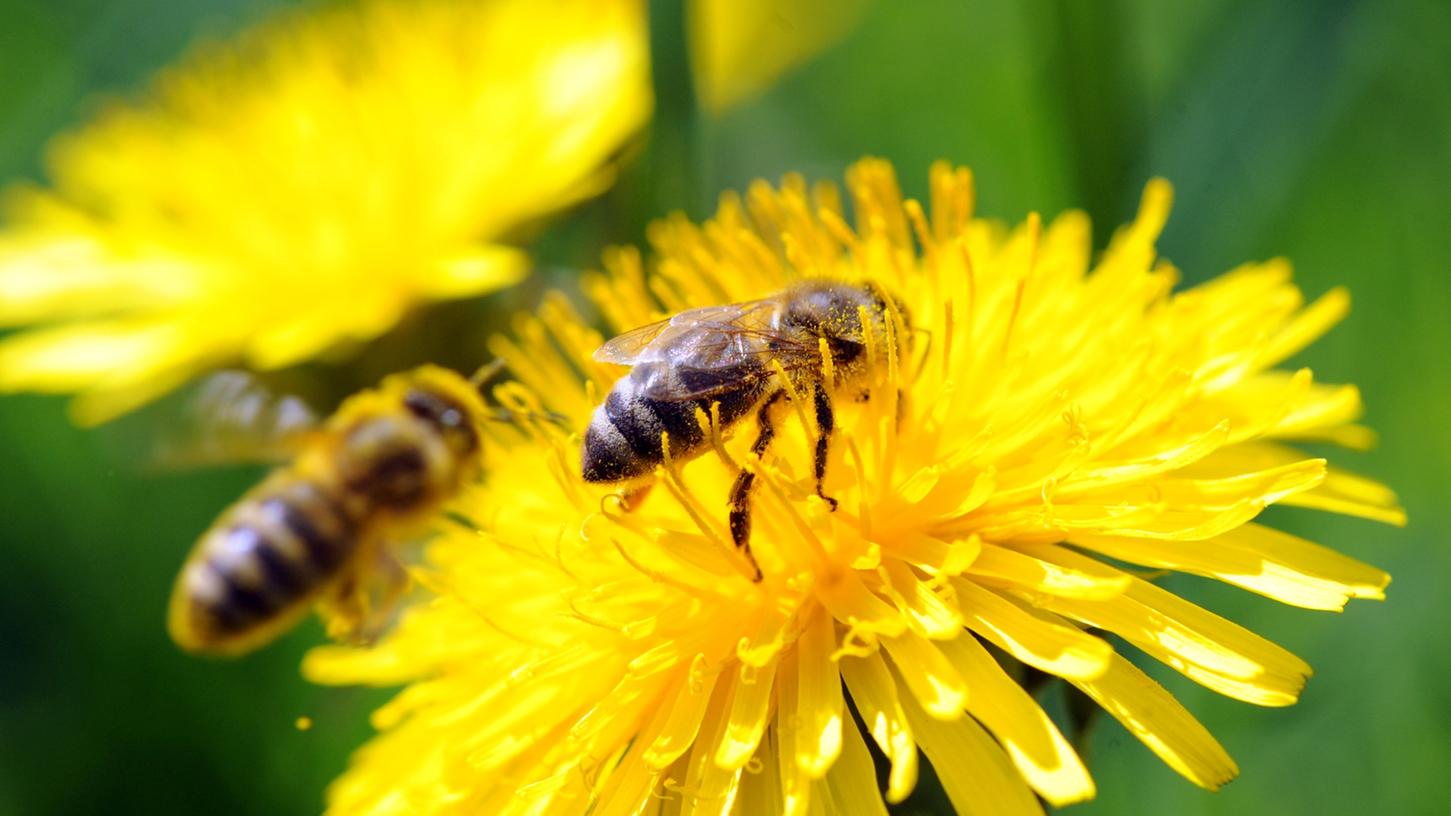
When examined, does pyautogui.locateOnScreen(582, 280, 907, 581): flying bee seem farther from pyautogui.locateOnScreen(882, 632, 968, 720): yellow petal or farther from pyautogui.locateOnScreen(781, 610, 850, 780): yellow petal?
pyautogui.locateOnScreen(882, 632, 968, 720): yellow petal

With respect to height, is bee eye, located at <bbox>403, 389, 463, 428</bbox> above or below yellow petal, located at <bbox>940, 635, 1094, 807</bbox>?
above

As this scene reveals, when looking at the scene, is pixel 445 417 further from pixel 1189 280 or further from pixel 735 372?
pixel 1189 280

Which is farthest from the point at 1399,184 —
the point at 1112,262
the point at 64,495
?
the point at 64,495

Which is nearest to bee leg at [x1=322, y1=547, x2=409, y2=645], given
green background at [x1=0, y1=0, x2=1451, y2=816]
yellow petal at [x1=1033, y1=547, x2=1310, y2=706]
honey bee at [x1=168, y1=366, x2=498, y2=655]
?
honey bee at [x1=168, y1=366, x2=498, y2=655]

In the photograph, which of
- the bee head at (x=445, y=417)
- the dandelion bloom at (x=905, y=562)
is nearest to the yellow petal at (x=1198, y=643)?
the dandelion bloom at (x=905, y=562)

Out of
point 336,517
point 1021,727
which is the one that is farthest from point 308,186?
point 1021,727

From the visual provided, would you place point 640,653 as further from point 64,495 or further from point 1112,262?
point 64,495
